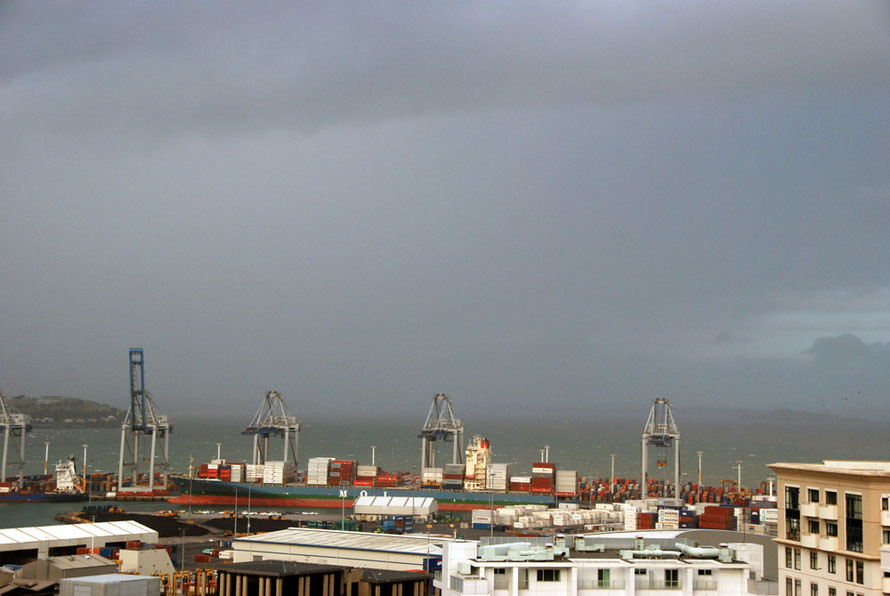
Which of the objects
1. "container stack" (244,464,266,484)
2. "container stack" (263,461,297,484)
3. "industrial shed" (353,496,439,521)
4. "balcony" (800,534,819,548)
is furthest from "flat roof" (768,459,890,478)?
"container stack" (244,464,266,484)

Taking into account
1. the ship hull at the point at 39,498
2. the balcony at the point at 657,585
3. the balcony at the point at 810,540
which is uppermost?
the balcony at the point at 810,540

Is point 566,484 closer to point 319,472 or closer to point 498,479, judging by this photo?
point 498,479

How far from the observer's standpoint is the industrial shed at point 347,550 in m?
36.1

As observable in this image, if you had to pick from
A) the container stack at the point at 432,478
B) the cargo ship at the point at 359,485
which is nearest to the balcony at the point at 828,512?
the cargo ship at the point at 359,485

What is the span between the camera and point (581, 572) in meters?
21.2

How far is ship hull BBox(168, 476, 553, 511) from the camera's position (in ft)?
272

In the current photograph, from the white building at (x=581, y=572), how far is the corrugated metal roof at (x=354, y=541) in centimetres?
1499

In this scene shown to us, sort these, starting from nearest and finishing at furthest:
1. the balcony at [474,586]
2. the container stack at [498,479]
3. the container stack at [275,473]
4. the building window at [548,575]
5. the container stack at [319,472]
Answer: the balcony at [474,586]
the building window at [548,575]
the container stack at [498,479]
the container stack at [319,472]
the container stack at [275,473]

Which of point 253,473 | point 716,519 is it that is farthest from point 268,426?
point 716,519

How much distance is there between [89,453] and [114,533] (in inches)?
5578

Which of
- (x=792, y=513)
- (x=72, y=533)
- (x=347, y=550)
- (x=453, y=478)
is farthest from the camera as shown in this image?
(x=453, y=478)

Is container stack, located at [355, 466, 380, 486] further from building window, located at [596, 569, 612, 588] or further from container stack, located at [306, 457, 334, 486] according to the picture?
building window, located at [596, 569, 612, 588]

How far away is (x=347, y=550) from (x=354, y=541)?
7.10 ft

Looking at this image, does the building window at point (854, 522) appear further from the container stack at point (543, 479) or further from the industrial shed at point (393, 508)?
the container stack at point (543, 479)
